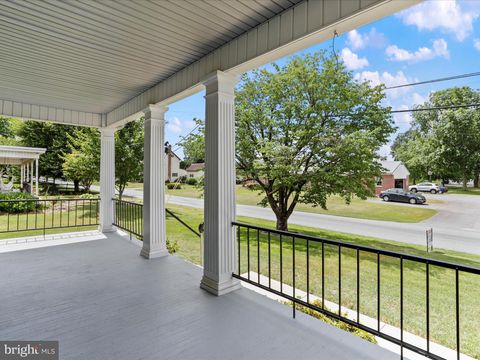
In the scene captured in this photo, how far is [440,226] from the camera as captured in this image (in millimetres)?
8016

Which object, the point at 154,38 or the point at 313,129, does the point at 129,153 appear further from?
the point at 154,38

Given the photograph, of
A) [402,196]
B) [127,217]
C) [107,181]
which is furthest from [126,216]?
[402,196]

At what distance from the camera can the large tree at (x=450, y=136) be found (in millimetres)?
6141

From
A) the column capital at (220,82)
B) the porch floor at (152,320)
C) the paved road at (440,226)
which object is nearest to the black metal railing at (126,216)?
the porch floor at (152,320)

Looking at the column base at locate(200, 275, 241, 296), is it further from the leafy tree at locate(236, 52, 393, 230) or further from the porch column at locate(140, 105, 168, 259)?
the leafy tree at locate(236, 52, 393, 230)

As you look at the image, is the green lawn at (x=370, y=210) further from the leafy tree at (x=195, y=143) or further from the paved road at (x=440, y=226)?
the leafy tree at (x=195, y=143)

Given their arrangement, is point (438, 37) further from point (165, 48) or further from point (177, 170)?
point (177, 170)

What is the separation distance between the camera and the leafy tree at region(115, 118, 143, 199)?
8609mm

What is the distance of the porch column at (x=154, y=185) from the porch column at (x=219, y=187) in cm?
139

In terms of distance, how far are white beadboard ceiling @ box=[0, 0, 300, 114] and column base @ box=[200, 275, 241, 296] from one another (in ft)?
7.88

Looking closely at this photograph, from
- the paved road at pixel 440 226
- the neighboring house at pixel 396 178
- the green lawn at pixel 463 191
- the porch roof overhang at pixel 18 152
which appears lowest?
the paved road at pixel 440 226

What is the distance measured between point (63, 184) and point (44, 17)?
1898cm

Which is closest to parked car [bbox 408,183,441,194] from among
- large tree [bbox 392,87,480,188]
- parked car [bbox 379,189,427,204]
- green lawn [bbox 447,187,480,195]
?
parked car [bbox 379,189,427,204]

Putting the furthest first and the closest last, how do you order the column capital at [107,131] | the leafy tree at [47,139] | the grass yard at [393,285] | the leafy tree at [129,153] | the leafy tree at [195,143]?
the leafy tree at [47,139]
the leafy tree at [129,153]
the leafy tree at [195,143]
the column capital at [107,131]
the grass yard at [393,285]
